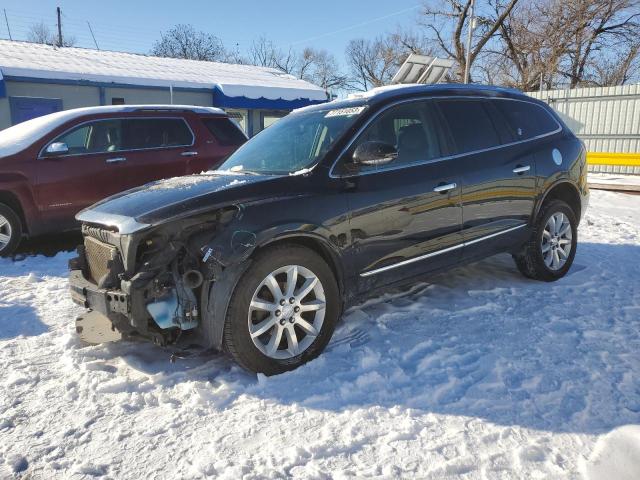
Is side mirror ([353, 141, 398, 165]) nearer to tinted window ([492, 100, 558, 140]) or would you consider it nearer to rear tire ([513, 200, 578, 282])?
tinted window ([492, 100, 558, 140])

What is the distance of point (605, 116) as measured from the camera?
55.0 ft

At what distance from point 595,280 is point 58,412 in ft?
15.3

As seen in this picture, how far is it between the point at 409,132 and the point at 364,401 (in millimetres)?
2152

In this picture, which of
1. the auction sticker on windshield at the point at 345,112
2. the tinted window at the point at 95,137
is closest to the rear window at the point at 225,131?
the tinted window at the point at 95,137

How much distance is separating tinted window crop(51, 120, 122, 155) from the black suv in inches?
123

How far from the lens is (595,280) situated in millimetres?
4883

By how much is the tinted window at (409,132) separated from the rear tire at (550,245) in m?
1.45

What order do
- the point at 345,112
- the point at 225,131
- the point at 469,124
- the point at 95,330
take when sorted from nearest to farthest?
the point at 95,330 < the point at 345,112 < the point at 469,124 < the point at 225,131

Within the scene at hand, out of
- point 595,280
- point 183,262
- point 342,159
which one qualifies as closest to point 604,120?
point 595,280

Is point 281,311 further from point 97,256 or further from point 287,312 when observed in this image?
point 97,256

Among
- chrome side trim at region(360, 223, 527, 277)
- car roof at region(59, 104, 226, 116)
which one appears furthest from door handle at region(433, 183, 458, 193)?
car roof at region(59, 104, 226, 116)

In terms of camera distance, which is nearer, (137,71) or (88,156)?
(88,156)

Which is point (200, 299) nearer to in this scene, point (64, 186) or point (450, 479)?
point (450, 479)

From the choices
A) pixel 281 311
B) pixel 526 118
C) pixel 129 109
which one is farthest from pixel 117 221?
pixel 129 109
